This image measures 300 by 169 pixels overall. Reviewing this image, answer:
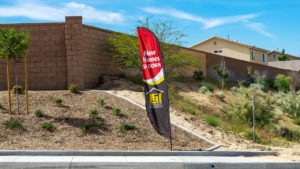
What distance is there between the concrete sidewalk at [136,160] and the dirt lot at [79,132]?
0.98 m

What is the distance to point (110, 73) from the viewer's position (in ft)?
83.1

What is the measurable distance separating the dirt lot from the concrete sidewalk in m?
0.98

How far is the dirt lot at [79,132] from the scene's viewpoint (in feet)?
50.6

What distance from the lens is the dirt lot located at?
15.4 metres

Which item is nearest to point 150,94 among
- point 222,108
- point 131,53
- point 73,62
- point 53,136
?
point 53,136

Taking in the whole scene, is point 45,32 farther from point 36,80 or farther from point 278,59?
point 278,59

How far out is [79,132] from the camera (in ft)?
53.8

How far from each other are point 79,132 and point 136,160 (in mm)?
3587

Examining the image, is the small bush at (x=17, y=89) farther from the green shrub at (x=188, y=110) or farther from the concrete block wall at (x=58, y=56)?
the green shrub at (x=188, y=110)

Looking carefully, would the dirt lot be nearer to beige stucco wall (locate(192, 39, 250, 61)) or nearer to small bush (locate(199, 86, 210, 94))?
small bush (locate(199, 86, 210, 94))

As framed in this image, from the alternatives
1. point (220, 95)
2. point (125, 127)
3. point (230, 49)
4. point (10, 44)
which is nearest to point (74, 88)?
point (10, 44)

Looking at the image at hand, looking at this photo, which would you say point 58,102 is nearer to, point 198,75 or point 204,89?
point 204,89

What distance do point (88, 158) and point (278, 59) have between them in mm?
69688

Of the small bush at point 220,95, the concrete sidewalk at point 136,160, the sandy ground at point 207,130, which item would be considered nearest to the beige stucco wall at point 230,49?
the small bush at point 220,95
